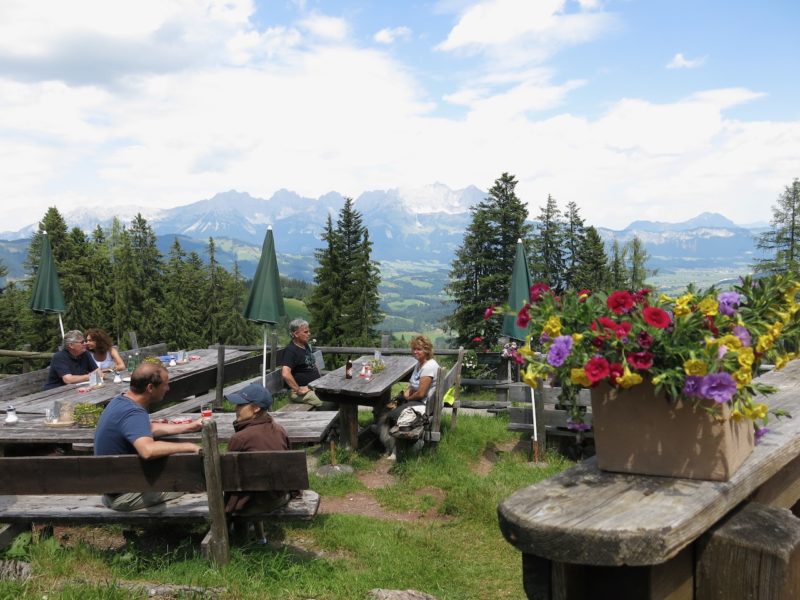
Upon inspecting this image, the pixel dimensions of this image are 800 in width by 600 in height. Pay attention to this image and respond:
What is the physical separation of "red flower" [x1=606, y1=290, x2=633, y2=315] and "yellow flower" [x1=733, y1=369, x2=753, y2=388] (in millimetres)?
332

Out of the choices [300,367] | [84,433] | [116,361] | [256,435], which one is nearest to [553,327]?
[256,435]

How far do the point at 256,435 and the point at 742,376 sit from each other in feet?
13.4

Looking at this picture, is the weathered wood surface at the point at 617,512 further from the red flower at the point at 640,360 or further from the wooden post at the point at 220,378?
the wooden post at the point at 220,378

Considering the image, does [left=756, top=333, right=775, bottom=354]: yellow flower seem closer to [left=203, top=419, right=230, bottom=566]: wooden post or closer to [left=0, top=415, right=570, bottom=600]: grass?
[left=0, top=415, right=570, bottom=600]: grass

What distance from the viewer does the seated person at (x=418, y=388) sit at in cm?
809

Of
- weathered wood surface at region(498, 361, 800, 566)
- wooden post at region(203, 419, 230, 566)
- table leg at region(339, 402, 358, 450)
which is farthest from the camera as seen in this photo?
table leg at region(339, 402, 358, 450)

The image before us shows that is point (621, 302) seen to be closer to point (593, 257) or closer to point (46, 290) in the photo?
point (46, 290)

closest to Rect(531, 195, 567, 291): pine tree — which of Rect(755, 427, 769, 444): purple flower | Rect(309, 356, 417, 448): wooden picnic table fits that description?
Rect(309, 356, 417, 448): wooden picnic table

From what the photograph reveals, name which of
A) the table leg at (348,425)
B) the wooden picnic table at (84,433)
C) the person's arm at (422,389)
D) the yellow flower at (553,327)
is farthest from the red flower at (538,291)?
the table leg at (348,425)

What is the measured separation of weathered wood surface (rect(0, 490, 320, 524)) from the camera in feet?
15.4

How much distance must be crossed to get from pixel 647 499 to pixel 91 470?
3.80 meters

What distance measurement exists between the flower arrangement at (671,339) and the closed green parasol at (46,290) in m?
11.0

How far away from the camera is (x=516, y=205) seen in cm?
3512

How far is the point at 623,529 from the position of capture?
147 cm
